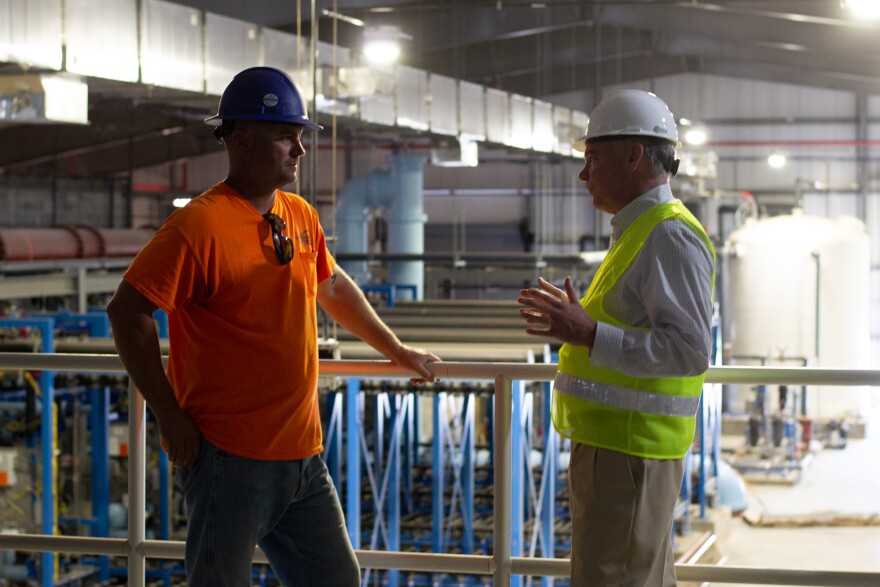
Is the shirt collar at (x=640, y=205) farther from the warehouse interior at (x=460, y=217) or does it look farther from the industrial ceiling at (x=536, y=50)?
the industrial ceiling at (x=536, y=50)

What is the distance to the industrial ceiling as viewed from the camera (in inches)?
699

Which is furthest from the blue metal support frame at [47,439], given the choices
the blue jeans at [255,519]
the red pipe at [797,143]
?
the red pipe at [797,143]

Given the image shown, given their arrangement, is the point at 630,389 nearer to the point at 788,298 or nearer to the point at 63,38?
the point at 63,38

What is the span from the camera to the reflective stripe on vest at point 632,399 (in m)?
2.56

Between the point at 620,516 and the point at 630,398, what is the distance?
26 cm

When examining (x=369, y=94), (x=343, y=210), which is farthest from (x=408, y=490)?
(x=343, y=210)

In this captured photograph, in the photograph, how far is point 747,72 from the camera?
87.8 feet

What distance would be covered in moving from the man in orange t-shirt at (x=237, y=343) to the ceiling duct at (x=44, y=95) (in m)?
6.21

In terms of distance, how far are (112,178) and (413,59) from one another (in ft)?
31.1

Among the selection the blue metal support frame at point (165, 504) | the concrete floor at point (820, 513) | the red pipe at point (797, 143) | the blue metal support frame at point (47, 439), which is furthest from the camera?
the red pipe at point (797, 143)

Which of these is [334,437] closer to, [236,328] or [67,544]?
[67,544]

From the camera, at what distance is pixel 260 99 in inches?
104

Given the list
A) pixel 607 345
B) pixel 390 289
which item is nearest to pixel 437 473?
pixel 390 289

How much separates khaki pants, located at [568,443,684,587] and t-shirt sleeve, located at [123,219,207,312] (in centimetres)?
98
